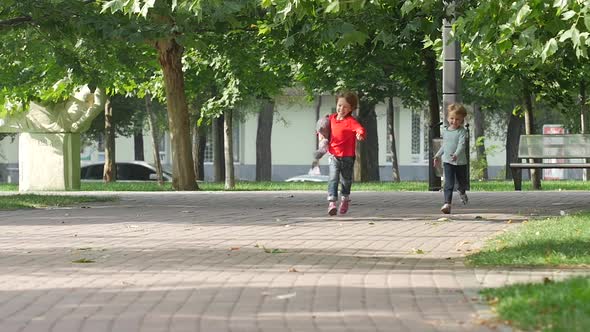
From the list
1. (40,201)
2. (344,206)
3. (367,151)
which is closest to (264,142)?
(367,151)

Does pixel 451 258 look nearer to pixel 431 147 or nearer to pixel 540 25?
pixel 540 25

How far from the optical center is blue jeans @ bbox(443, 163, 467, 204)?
21.2 meters

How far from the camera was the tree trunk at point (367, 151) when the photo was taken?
4778 cm

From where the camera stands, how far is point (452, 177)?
21562 mm

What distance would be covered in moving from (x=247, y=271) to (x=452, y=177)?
10235 millimetres

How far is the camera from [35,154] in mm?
38844

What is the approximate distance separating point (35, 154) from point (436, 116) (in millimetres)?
10936

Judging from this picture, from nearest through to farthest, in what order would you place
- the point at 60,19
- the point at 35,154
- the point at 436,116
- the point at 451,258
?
the point at 451,258
the point at 60,19
the point at 436,116
the point at 35,154

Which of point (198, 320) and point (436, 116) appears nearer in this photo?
point (198, 320)

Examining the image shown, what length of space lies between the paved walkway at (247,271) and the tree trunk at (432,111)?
365 inches

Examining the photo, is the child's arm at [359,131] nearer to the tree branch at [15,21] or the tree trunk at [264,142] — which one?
the tree branch at [15,21]

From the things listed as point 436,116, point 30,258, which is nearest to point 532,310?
point 30,258

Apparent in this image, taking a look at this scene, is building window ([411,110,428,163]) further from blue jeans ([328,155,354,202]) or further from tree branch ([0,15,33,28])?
blue jeans ([328,155,354,202])

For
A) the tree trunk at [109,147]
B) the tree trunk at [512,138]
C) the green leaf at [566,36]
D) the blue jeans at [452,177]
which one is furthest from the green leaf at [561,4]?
the tree trunk at [512,138]
